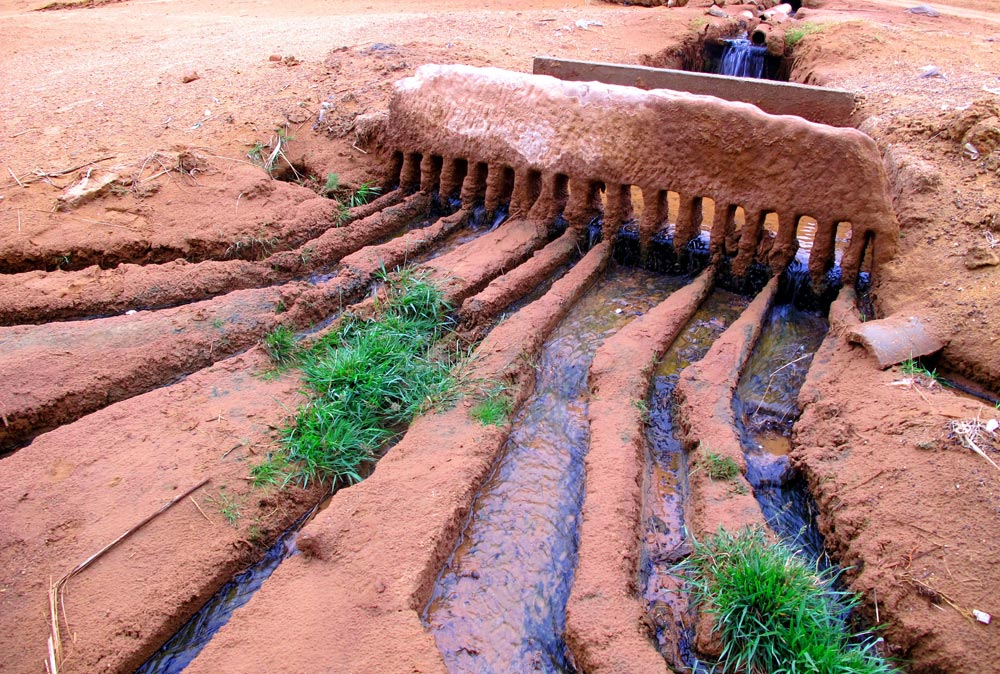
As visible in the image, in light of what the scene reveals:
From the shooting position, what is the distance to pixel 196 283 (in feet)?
12.7

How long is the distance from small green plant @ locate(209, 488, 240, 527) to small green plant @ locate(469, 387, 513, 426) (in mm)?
1030

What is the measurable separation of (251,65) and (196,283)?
3.11 m

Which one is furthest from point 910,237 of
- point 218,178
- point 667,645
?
point 218,178

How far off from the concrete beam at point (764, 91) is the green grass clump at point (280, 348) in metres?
3.75

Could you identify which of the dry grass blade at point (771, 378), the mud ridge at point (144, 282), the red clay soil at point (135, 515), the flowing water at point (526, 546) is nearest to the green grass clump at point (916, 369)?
the dry grass blade at point (771, 378)

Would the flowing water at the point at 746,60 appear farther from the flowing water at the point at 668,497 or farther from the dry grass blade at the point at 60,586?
the dry grass blade at the point at 60,586

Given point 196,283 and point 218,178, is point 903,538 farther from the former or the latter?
point 218,178

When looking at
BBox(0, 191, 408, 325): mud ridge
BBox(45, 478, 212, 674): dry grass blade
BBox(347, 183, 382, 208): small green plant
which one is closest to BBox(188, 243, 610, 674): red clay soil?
BBox(45, 478, 212, 674): dry grass blade

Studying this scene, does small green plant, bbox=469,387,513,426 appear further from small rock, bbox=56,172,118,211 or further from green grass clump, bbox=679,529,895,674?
small rock, bbox=56,172,118,211

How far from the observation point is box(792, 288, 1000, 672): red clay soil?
7.00ft

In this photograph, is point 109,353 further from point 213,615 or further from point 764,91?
point 764,91

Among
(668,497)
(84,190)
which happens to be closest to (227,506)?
(668,497)

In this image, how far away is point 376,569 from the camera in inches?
91.4

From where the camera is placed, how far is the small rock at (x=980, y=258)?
132 inches
